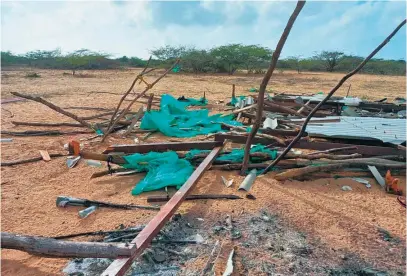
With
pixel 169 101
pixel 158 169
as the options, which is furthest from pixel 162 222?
pixel 169 101

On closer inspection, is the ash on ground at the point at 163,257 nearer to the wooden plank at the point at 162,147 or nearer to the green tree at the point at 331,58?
the wooden plank at the point at 162,147

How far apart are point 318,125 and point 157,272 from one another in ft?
17.6

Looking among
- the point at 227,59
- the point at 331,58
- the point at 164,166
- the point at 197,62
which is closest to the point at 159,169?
the point at 164,166

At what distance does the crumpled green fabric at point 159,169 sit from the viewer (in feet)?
15.4

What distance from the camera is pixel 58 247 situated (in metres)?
2.23

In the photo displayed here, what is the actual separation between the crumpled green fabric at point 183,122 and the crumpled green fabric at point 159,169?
2590 mm

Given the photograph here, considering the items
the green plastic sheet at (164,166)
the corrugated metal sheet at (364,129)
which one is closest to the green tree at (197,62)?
the corrugated metal sheet at (364,129)

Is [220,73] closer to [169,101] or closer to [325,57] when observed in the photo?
[325,57]

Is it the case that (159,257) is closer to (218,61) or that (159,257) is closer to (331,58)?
(218,61)

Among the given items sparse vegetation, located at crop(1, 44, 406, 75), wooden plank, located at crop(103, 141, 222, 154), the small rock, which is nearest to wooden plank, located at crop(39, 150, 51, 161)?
wooden plank, located at crop(103, 141, 222, 154)

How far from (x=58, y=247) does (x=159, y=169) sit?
2862mm

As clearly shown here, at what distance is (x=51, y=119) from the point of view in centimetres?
982

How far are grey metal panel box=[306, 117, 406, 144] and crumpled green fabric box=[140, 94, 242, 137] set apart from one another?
2.38 m

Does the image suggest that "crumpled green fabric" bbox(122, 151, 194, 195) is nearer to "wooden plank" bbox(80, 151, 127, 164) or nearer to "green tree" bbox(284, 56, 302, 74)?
"wooden plank" bbox(80, 151, 127, 164)
